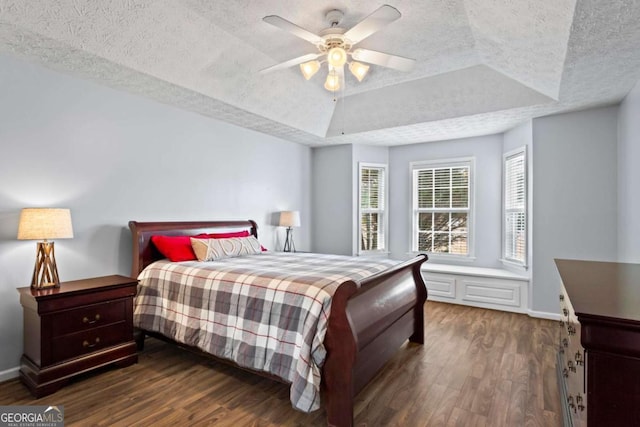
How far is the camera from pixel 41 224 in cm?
238

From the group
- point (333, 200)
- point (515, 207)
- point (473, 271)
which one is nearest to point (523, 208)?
point (515, 207)

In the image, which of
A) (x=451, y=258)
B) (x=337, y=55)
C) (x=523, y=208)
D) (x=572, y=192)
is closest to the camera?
(x=337, y=55)

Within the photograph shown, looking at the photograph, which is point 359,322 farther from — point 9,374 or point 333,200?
point 333,200

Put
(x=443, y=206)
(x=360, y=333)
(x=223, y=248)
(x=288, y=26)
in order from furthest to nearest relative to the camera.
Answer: (x=443, y=206), (x=223, y=248), (x=288, y=26), (x=360, y=333)

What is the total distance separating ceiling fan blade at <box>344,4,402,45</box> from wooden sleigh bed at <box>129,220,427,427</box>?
64.6 inches

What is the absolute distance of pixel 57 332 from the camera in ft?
7.80

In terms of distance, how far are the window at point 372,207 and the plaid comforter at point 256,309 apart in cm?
253

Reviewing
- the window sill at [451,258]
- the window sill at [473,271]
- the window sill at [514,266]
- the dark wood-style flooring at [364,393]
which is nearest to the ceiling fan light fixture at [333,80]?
the dark wood-style flooring at [364,393]

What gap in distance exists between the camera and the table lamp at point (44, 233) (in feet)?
7.72

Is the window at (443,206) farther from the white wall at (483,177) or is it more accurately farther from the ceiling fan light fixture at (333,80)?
the ceiling fan light fixture at (333,80)

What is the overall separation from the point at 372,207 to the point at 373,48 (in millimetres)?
2895

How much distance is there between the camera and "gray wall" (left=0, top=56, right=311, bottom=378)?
2.56 meters

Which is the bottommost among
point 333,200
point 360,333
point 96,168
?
point 360,333

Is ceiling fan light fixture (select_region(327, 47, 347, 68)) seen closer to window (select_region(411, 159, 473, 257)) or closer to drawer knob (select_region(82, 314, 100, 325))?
drawer knob (select_region(82, 314, 100, 325))
